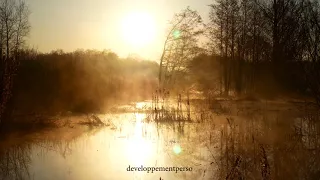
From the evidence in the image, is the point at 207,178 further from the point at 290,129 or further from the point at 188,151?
the point at 290,129

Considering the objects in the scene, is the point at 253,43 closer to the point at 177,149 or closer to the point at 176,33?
the point at 176,33

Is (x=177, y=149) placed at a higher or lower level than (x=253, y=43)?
lower

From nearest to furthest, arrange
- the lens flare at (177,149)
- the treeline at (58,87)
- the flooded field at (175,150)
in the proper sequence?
the flooded field at (175,150) → the lens flare at (177,149) → the treeline at (58,87)

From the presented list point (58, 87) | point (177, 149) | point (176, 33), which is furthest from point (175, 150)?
point (176, 33)

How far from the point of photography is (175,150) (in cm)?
878

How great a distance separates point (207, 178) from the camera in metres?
6.55

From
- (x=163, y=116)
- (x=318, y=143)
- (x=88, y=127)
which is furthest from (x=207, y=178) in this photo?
(x=163, y=116)

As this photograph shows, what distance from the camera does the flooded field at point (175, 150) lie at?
22.5 ft

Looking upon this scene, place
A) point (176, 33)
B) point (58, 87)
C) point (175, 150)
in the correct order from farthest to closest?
1. point (176, 33)
2. point (58, 87)
3. point (175, 150)

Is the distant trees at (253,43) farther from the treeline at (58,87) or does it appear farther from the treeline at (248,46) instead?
the treeline at (58,87)

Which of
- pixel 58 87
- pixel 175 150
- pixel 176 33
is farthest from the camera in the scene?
pixel 176 33

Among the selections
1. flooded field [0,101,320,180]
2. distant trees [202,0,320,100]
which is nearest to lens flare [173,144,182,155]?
flooded field [0,101,320,180]

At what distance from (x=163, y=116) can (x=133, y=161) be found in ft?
21.2

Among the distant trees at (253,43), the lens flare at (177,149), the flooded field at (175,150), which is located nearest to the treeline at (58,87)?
the flooded field at (175,150)
